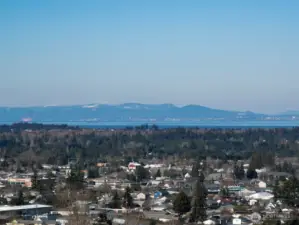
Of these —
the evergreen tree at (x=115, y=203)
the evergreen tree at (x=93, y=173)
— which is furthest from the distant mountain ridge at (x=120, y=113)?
the evergreen tree at (x=115, y=203)

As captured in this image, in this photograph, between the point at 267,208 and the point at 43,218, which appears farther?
the point at 267,208

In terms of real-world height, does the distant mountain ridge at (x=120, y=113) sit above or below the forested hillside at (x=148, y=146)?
above

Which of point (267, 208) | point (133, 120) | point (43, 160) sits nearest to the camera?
point (267, 208)

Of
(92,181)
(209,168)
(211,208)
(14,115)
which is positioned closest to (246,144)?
(209,168)

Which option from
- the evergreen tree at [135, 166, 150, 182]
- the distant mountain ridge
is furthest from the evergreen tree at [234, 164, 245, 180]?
the distant mountain ridge

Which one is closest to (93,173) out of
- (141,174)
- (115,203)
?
(141,174)

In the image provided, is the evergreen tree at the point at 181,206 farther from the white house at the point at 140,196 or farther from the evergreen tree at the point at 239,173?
the evergreen tree at the point at 239,173

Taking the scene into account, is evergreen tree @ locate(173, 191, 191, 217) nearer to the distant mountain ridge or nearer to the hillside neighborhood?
the hillside neighborhood

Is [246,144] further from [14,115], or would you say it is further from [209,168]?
[14,115]
